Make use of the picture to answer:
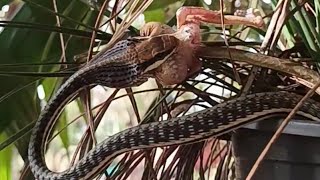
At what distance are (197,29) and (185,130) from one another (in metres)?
0.08

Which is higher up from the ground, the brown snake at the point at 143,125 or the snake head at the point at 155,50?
the snake head at the point at 155,50

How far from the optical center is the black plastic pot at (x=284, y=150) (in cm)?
35

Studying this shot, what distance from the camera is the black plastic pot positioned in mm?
348

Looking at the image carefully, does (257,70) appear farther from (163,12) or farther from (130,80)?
(163,12)

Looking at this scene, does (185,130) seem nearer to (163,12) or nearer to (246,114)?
→ (246,114)

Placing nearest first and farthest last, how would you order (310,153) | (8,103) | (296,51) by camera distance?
(310,153), (296,51), (8,103)

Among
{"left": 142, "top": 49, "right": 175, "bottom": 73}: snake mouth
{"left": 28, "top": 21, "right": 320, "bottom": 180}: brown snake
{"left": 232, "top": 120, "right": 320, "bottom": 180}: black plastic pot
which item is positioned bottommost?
{"left": 232, "top": 120, "right": 320, "bottom": 180}: black plastic pot

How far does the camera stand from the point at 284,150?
0.37 m

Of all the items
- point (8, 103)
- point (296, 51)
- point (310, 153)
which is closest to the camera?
point (310, 153)

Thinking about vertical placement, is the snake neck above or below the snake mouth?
below

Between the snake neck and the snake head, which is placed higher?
the snake head

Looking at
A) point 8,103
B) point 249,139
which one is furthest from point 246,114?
point 8,103

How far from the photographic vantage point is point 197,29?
16.3 inches

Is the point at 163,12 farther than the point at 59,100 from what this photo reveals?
Yes
